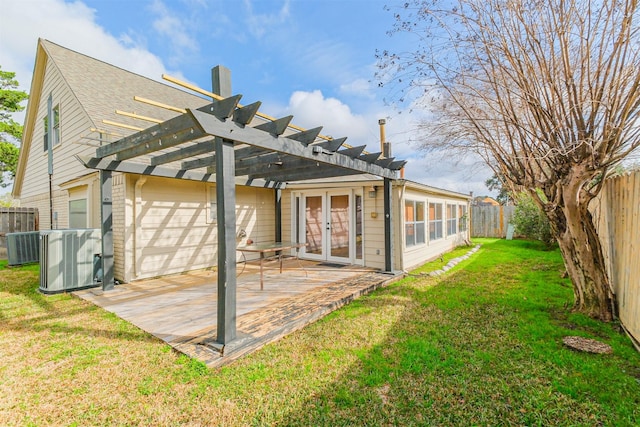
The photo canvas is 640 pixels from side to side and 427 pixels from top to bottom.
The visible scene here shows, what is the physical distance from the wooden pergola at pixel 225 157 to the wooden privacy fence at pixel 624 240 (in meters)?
3.32

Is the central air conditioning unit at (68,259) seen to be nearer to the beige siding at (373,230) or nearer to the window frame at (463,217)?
the beige siding at (373,230)

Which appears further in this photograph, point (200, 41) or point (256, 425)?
point (200, 41)

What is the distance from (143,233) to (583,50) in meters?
7.68

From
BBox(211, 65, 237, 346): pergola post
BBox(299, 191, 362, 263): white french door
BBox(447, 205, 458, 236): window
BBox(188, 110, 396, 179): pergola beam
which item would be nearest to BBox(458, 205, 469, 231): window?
BBox(447, 205, 458, 236): window

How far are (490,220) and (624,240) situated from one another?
1292cm

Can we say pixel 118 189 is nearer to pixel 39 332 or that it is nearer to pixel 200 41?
pixel 39 332

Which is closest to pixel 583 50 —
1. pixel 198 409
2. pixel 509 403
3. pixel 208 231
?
pixel 509 403

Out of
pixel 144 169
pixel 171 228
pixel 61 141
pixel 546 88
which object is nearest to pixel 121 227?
pixel 171 228

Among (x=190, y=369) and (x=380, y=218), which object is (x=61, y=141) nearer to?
(x=190, y=369)

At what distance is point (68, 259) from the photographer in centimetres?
522

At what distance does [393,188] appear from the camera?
7016mm

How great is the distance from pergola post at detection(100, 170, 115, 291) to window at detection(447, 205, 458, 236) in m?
10.2

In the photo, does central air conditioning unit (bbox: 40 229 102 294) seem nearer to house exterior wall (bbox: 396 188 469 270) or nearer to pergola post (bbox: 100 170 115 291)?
pergola post (bbox: 100 170 115 291)

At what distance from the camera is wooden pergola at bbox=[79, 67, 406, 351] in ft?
9.81
